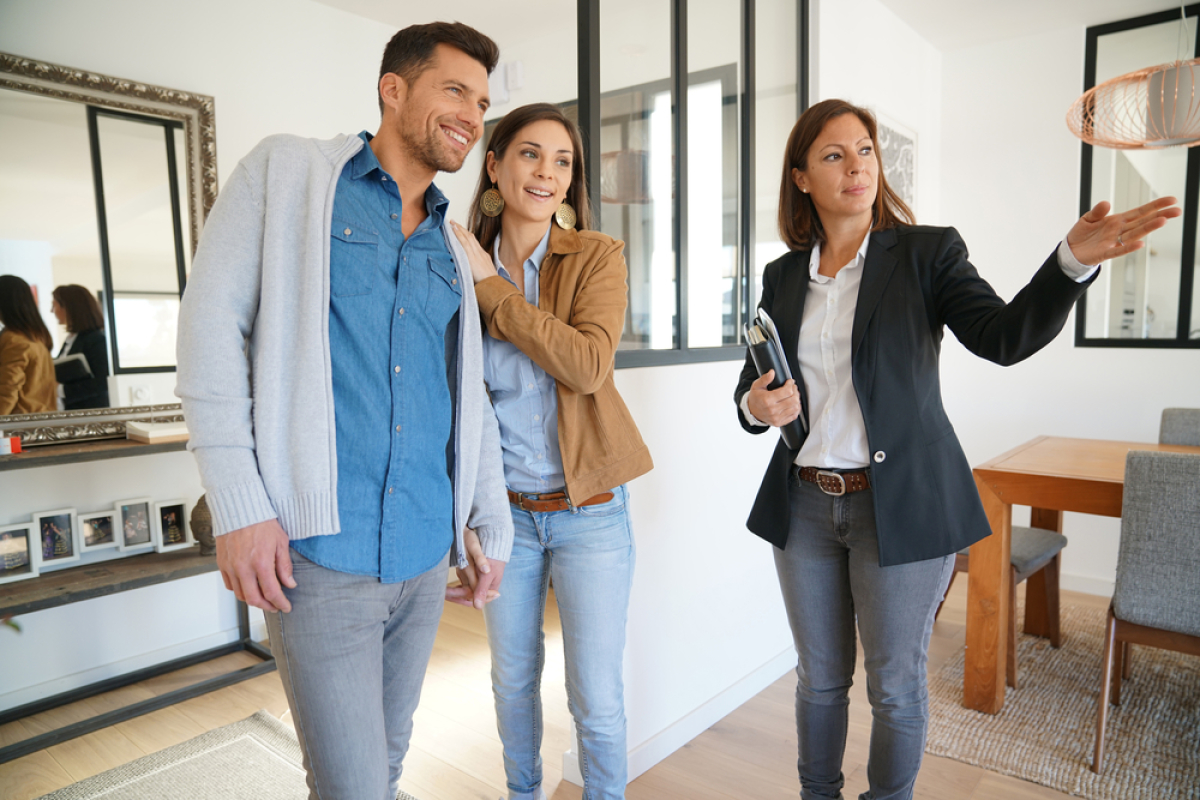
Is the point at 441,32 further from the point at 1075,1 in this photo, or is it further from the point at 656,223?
the point at 1075,1

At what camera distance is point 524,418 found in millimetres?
1449

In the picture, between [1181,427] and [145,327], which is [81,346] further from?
[1181,427]

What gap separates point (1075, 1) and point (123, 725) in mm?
4775

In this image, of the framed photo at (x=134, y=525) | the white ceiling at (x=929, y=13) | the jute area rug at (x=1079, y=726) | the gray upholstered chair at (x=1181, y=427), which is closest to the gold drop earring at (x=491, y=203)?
the jute area rug at (x=1079, y=726)

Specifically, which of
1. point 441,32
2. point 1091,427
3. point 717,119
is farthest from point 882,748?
point 1091,427

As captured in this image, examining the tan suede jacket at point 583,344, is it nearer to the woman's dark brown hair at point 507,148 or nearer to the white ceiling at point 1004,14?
the woman's dark brown hair at point 507,148

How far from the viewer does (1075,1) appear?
343cm

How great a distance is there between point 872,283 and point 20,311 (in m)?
2.60

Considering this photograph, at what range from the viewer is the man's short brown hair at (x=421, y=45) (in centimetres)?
113

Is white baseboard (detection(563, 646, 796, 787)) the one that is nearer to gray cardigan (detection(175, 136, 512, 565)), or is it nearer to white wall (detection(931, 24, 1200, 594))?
gray cardigan (detection(175, 136, 512, 565))

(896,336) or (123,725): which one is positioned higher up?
(896,336)

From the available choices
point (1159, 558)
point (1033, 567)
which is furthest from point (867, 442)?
point (1033, 567)

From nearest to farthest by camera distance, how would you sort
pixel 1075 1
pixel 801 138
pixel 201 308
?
pixel 201 308
pixel 801 138
pixel 1075 1

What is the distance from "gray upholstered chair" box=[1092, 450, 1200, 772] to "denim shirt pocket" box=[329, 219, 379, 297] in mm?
2051
